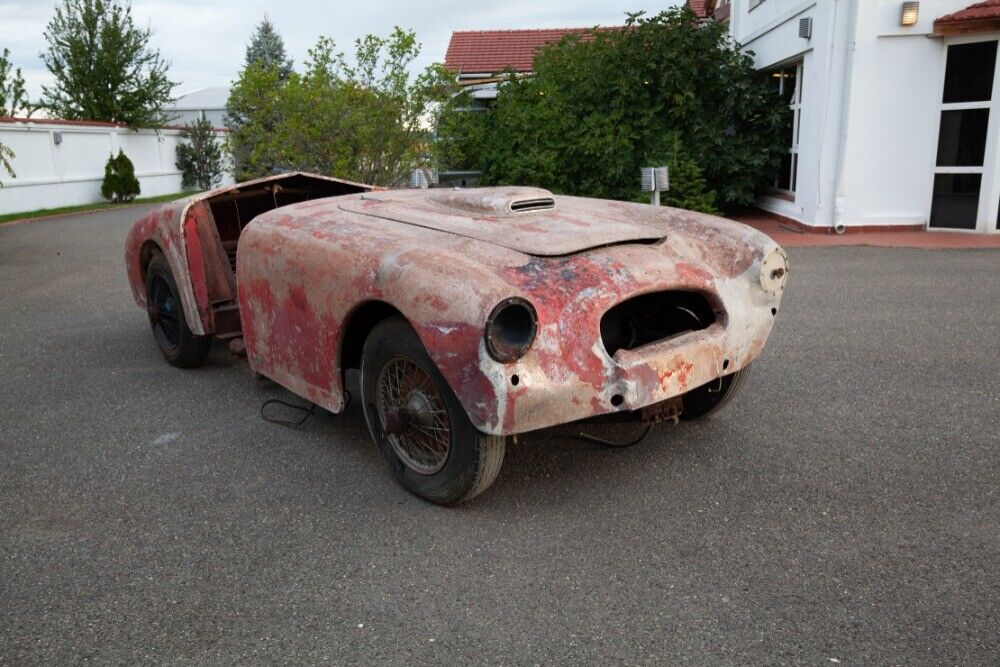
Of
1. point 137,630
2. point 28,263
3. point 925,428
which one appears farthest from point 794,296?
point 28,263

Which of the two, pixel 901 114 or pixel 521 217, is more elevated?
pixel 901 114

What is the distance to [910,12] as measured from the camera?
10.7m

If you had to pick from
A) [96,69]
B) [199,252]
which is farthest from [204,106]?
[199,252]

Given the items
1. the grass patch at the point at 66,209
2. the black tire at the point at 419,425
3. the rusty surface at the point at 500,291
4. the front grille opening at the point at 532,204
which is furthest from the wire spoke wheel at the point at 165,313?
the grass patch at the point at 66,209

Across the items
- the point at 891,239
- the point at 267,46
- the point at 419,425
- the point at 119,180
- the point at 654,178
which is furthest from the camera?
the point at 267,46

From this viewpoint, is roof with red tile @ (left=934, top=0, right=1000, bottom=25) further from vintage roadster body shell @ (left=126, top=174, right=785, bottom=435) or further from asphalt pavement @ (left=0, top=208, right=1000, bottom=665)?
vintage roadster body shell @ (left=126, top=174, right=785, bottom=435)

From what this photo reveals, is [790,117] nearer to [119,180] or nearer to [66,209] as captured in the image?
[66,209]

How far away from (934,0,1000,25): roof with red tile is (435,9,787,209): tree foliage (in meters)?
2.95

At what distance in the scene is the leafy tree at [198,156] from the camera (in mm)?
28094

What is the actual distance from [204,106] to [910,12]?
3992 centimetres

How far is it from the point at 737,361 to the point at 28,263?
1078 cm

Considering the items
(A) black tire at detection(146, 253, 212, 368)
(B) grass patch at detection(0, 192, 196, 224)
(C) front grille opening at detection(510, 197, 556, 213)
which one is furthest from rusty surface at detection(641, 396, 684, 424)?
(B) grass patch at detection(0, 192, 196, 224)

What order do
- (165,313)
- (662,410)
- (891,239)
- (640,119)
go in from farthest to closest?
1. (640,119)
2. (891,239)
3. (165,313)
4. (662,410)

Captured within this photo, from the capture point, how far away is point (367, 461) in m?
3.84
